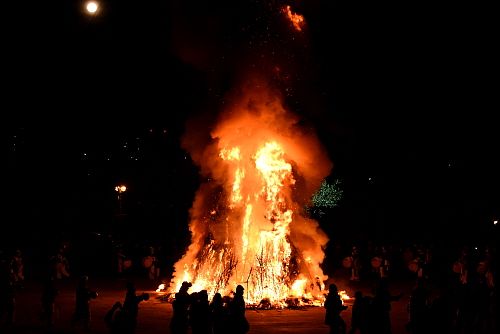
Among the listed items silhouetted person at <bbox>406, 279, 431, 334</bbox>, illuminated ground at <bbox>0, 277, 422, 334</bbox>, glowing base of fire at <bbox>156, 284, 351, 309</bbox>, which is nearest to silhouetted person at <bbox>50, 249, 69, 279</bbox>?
illuminated ground at <bbox>0, 277, 422, 334</bbox>

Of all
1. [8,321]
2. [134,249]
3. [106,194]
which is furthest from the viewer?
[106,194]

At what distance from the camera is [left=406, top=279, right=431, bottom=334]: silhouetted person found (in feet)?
31.1

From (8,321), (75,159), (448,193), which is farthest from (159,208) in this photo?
(8,321)

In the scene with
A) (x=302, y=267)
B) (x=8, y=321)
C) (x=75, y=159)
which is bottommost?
(x=8, y=321)

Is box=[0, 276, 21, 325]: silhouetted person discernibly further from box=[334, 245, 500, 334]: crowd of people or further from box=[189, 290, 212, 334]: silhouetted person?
box=[334, 245, 500, 334]: crowd of people

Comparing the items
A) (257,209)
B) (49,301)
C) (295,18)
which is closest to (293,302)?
(257,209)

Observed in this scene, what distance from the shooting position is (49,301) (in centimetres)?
1322

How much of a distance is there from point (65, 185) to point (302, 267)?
2138 centimetres

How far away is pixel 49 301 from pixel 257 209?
7426 mm

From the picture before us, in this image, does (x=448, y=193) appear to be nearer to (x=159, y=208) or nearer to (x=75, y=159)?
(x=159, y=208)

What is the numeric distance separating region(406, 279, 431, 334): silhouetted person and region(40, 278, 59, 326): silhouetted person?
7648 mm

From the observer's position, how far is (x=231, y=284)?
1789cm

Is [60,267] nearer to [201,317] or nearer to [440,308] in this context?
[201,317]

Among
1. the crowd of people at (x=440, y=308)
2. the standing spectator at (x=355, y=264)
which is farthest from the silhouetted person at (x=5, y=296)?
the standing spectator at (x=355, y=264)
